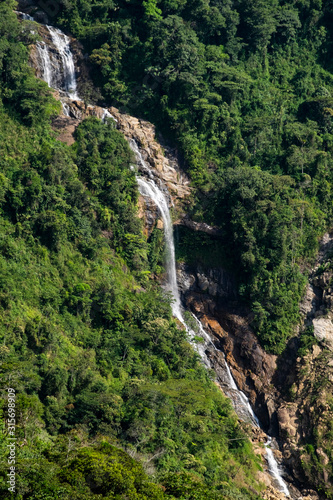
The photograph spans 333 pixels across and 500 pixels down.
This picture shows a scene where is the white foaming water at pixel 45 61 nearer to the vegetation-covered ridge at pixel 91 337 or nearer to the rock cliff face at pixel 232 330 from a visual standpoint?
the vegetation-covered ridge at pixel 91 337

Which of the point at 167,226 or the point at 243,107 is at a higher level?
the point at 243,107

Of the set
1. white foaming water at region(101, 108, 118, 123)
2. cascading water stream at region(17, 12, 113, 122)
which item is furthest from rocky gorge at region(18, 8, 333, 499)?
cascading water stream at region(17, 12, 113, 122)

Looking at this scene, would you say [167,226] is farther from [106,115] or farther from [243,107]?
[243,107]

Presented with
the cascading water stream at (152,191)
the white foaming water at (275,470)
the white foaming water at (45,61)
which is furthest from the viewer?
the white foaming water at (45,61)

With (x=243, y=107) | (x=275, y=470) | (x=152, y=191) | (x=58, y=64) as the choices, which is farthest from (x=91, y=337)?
(x=243, y=107)

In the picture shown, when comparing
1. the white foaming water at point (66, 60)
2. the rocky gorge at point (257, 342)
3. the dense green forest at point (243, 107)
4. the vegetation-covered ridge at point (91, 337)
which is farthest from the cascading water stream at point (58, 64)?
the vegetation-covered ridge at point (91, 337)

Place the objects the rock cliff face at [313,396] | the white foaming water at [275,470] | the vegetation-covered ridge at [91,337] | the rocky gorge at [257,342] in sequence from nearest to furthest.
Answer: the vegetation-covered ridge at [91,337], the white foaming water at [275,470], the rock cliff face at [313,396], the rocky gorge at [257,342]

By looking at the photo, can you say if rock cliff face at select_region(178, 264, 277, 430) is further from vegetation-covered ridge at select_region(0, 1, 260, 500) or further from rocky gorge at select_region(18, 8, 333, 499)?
vegetation-covered ridge at select_region(0, 1, 260, 500)
